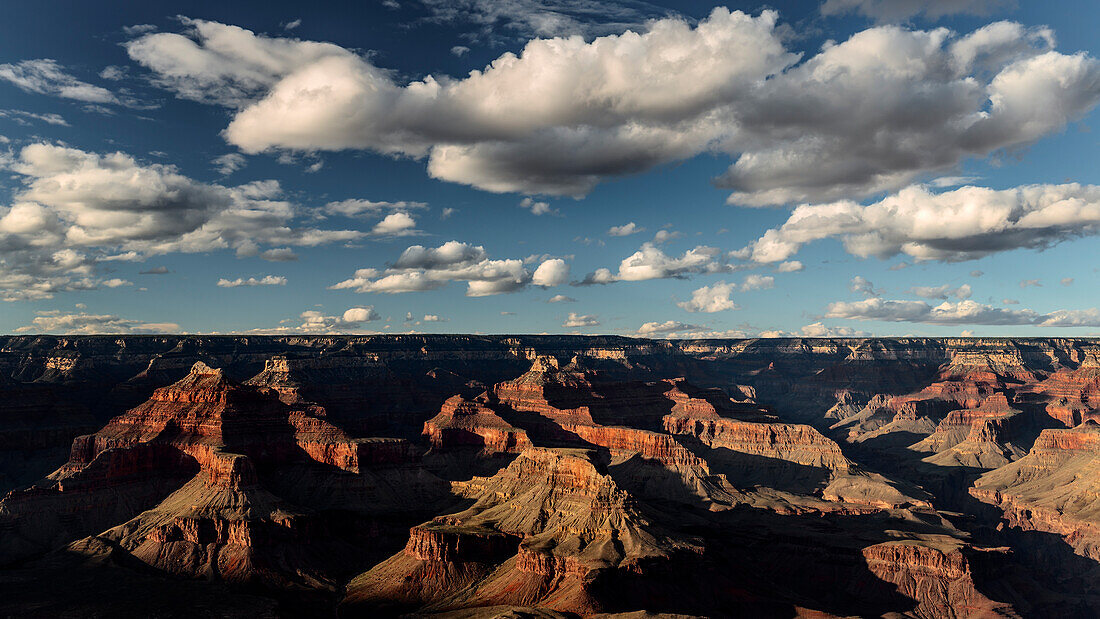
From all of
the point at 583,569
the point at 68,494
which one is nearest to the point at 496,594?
the point at 583,569

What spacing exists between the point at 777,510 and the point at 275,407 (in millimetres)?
120722

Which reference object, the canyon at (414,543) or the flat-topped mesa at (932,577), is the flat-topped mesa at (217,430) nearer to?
the canyon at (414,543)

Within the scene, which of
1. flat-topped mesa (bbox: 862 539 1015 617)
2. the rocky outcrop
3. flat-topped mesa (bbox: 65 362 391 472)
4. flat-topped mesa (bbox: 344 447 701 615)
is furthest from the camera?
flat-topped mesa (bbox: 65 362 391 472)

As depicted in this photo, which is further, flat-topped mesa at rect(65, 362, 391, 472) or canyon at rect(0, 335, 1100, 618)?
flat-topped mesa at rect(65, 362, 391, 472)

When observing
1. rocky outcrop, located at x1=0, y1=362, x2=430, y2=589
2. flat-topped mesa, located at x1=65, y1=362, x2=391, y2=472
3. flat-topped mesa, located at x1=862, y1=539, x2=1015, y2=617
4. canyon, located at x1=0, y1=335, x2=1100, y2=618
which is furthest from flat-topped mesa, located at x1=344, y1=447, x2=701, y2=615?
flat-topped mesa, located at x1=65, y1=362, x2=391, y2=472

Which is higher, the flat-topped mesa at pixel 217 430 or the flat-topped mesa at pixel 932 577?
the flat-topped mesa at pixel 217 430

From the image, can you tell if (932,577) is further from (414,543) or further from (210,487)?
(210,487)

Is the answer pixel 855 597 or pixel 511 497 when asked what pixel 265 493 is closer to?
pixel 511 497

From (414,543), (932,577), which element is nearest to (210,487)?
(414,543)

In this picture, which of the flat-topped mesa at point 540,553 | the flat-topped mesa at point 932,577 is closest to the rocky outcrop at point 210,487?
the flat-topped mesa at point 540,553

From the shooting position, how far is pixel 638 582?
114250 millimetres

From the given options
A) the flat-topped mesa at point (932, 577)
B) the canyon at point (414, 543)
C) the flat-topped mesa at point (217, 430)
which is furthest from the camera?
the flat-topped mesa at point (217, 430)

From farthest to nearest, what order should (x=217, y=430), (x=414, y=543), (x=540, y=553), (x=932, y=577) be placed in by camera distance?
(x=217, y=430) → (x=932, y=577) → (x=414, y=543) → (x=540, y=553)

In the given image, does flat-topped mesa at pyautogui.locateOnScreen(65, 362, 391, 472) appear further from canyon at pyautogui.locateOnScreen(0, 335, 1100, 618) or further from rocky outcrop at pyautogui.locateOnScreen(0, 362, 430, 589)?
canyon at pyautogui.locateOnScreen(0, 335, 1100, 618)
